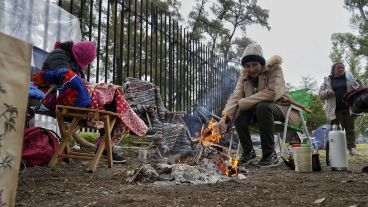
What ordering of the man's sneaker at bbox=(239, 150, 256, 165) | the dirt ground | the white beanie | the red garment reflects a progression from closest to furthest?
the dirt ground
the red garment
the man's sneaker at bbox=(239, 150, 256, 165)
the white beanie

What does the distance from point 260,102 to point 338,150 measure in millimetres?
1091

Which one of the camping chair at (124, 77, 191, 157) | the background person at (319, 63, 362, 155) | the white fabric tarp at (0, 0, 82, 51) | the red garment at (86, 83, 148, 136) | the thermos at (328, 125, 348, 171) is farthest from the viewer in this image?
the background person at (319, 63, 362, 155)

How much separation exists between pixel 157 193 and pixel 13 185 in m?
1.08

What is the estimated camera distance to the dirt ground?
2.02m

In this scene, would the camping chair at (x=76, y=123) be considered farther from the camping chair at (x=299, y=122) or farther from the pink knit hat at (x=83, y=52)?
the camping chair at (x=299, y=122)

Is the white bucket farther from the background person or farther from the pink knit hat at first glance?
the background person

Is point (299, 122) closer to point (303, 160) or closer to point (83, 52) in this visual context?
point (303, 160)

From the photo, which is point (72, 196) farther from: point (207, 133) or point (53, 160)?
A: point (207, 133)

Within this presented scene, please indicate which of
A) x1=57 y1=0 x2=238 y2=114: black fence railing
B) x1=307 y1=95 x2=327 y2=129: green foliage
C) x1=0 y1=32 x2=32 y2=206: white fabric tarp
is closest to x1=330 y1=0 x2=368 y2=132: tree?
x1=307 y1=95 x2=327 y2=129: green foliage

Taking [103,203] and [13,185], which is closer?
[13,185]

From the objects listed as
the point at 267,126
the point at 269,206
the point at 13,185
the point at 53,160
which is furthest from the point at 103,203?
the point at 267,126

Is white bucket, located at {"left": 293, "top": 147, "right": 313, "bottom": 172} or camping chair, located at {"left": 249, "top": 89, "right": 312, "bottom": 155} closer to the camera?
white bucket, located at {"left": 293, "top": 147, "right": 313, "bottom": 172}

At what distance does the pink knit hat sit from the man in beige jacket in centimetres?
189

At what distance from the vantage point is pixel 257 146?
874 cm
